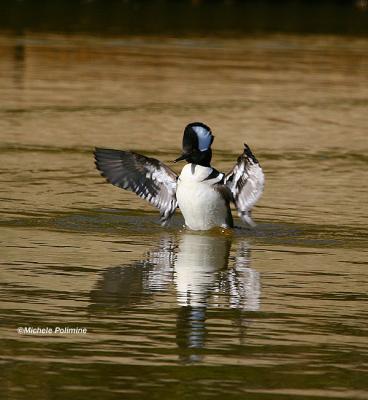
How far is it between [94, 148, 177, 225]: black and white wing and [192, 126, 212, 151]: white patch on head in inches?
21.5

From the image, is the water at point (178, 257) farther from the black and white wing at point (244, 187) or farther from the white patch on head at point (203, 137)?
the white patch on head at point (203, 137)

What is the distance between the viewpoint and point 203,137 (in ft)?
42.7

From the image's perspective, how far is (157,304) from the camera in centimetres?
1006

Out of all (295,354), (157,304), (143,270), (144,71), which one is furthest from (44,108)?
(295,354)

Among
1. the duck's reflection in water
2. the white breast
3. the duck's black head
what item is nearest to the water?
the duck's reflection in water

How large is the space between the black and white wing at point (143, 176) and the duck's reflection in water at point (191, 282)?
2.23ft

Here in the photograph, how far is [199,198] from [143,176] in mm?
922

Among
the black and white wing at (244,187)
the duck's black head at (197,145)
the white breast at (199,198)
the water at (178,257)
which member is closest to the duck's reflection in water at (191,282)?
the water at (178,257)

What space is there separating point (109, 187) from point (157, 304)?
19.5ft

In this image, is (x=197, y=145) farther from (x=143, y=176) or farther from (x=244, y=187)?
(x=143, y=176)

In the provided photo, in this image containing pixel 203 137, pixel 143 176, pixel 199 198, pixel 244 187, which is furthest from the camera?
pixel 143 176

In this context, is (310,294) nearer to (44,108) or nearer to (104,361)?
(104,361)

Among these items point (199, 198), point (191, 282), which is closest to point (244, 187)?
point (199, 198)

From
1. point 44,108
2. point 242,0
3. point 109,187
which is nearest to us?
point 109,187
